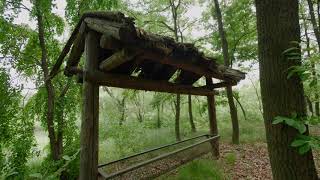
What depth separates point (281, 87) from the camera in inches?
93.7

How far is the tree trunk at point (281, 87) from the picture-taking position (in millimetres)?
2328

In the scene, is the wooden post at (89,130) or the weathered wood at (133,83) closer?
the wooden post at (89,130)

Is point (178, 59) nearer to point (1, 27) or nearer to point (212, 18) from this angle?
point (1, 27)

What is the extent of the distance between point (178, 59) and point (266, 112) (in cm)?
202

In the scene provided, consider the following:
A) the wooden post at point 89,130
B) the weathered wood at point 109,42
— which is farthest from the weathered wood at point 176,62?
the wooden post at point 89,130

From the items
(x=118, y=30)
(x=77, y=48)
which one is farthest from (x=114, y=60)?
(x=77, y=48)

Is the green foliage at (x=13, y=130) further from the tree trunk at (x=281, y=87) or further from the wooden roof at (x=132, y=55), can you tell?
the tree trunk at (x=281, y=87)

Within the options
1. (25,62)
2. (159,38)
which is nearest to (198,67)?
(159,38)

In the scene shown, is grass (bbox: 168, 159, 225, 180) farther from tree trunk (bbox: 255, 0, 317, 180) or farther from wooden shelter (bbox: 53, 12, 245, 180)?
tree trunk (bbox: 255, 0, 317, 180)

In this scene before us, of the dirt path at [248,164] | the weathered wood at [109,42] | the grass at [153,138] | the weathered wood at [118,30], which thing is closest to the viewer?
the weathered wood at [118,30]

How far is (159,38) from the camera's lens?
3361 mm

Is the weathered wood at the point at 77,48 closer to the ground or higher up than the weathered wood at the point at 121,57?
higher up

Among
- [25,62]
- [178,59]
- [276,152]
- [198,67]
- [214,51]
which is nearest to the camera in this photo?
[276,152]

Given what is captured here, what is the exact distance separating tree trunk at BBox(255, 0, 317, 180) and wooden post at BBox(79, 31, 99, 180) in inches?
95.8
